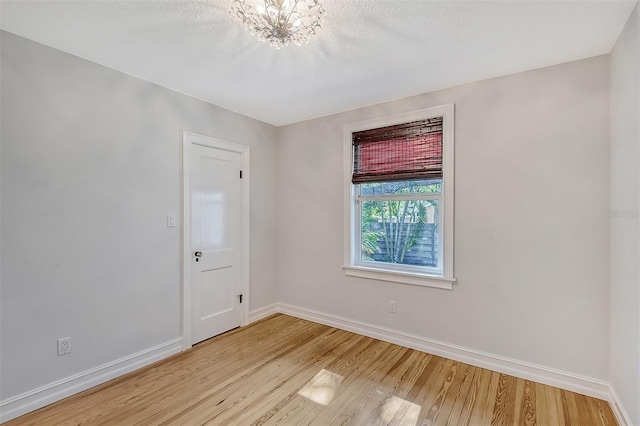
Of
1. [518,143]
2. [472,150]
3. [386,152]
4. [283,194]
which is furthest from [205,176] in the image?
[518,143]

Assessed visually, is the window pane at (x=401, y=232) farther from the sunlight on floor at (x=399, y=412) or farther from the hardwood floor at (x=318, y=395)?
the sunlight on floor at (x=399, y=412)

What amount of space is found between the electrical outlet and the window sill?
2447 mm

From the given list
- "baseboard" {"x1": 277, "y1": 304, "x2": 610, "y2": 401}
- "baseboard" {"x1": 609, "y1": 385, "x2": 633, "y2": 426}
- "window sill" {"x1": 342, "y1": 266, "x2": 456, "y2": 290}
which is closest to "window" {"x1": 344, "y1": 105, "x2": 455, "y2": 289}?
"window sill" {"x1": 342, "y1": 266, "x2": 456, "y2": 290}

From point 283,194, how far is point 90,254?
215cm

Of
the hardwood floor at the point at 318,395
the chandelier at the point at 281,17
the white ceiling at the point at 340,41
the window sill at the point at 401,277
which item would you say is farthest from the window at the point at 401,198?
the chandelier at the point at 281,17

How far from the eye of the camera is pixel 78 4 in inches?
65.5

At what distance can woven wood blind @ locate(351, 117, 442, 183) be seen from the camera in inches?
111

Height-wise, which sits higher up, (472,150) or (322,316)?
(472,150)

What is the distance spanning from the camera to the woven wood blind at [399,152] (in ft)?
9.29

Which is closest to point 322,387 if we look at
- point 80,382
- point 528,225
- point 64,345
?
point 80,382

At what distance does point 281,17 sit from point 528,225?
2.33m

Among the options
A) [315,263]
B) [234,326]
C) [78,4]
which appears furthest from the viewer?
[315,263]

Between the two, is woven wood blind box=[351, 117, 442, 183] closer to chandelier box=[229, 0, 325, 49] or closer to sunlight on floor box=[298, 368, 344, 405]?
chandelier box=[229, 0, 325, 49]

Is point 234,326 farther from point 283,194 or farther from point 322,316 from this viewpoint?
point 283,194
